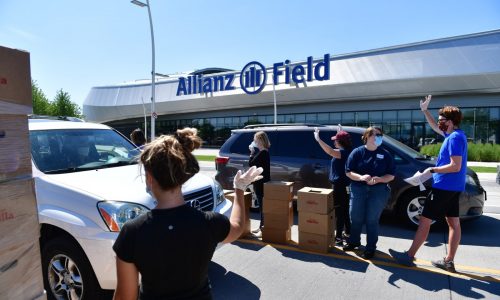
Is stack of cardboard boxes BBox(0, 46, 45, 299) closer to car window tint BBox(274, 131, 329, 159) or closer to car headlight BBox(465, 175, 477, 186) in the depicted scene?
car window tint BBox(274, 131, 329, 159)

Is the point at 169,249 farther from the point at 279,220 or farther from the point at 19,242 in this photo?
the point at 279,220

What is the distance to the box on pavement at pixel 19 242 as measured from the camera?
179 cm

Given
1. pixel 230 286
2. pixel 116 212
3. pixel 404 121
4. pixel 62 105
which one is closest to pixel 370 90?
pixel 404 121

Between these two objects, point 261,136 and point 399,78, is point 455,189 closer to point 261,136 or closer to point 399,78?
point 261,136

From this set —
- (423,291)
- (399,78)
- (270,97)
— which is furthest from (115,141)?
(270,97)

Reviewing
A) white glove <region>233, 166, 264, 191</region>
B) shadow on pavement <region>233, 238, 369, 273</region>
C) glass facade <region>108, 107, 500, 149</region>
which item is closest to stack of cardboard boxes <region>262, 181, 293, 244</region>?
shadow on pavement <region>233, 238, 369, 273</region>

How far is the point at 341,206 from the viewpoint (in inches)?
207

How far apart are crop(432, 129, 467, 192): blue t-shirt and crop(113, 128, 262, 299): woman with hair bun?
3471 mm

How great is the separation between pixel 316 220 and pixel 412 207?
6.99 ft

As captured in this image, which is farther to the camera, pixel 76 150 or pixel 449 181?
pixel 76 150

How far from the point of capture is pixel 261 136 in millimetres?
5641

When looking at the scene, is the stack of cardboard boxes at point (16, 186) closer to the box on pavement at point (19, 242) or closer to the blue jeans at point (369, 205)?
the box on pavement at point (19, 242)

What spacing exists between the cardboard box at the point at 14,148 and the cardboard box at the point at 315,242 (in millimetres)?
3894

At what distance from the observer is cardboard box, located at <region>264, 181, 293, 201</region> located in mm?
5328
